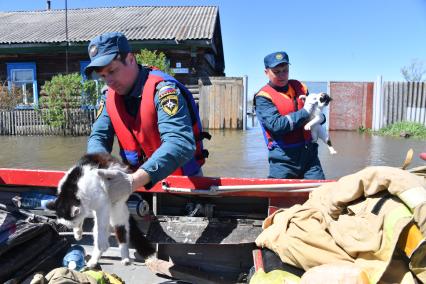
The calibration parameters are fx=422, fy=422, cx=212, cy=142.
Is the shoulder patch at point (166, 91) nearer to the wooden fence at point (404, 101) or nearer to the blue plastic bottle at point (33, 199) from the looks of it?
the blue plastic bottle at point (33, 199)

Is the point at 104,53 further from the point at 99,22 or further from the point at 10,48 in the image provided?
the point at 99,22

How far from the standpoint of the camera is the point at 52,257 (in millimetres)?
2684

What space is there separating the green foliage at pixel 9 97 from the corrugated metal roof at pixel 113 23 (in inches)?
72.7

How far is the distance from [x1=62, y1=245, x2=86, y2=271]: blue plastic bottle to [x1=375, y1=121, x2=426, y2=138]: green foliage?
39.6 feet

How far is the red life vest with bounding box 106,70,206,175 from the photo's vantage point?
2.38m

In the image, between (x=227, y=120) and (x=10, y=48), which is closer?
(x=227, y=120)

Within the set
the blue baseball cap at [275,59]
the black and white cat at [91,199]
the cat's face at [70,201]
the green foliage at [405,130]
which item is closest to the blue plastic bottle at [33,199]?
the black and white cat at [91,199]

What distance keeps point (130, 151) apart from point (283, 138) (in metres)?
1.45

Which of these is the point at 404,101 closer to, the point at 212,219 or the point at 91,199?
the point at 212,219

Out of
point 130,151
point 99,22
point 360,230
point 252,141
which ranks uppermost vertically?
point 99,22

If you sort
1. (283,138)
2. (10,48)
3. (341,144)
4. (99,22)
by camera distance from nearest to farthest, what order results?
(283,138) < (341,144) < (10,48) < (99,22)

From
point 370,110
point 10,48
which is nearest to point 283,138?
point 370,110

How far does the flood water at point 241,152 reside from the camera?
8.31 metres

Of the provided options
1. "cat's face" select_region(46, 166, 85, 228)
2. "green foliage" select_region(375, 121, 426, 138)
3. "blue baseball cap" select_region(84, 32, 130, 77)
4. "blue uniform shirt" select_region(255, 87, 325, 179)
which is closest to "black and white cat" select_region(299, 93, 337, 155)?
"blue uniform shirt" select_region(255, 87, 325, 179)
